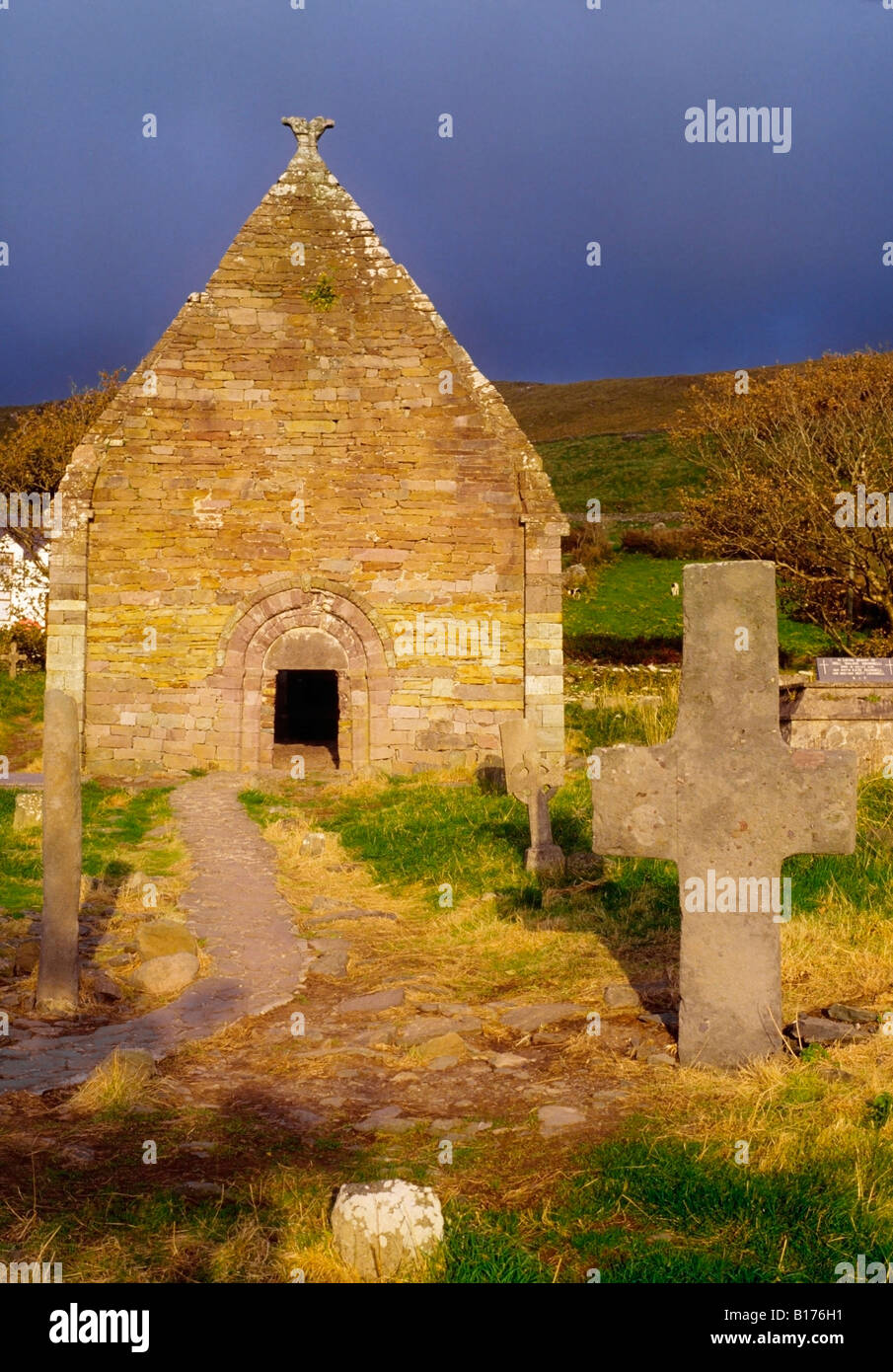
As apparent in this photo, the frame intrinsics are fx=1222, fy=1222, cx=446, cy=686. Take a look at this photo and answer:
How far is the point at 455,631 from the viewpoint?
55.8ft

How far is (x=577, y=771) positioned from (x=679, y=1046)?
10.1 meters

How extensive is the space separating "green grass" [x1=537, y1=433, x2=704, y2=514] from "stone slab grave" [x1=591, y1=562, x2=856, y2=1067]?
41.5m

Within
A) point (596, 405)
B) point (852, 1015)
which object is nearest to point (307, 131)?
point (852, 1015)

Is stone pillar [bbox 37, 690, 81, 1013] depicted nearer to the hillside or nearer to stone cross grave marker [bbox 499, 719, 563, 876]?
stone cross grave marker [bbox 499, 719, 563, 876]

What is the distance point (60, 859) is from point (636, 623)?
84.5 feet

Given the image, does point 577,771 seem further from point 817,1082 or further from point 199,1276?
point 199,1276

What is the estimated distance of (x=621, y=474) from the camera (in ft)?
194

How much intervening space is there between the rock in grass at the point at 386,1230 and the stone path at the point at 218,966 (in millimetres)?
2485

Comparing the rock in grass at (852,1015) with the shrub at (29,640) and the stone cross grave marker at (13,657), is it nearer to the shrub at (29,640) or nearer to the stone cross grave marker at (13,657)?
the stone cross grave marker at (13,657)

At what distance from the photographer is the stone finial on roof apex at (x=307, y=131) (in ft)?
58.8

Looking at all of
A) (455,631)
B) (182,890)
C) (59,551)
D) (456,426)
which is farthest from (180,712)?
(182,890)

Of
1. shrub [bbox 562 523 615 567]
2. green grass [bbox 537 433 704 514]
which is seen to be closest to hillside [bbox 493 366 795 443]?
green grass [bbox 537 433 704 514]

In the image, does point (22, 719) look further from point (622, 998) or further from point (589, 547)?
point (589, 547)

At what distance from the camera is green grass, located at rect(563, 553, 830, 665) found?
28.8m
